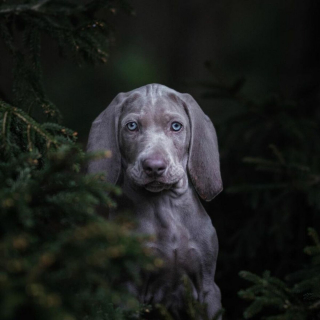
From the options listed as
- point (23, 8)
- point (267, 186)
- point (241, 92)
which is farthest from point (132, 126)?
point (241, 92)

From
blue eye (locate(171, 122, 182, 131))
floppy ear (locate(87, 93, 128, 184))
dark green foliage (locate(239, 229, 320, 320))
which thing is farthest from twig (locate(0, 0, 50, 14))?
dark green foliage (locate(239, 229, 320, 320))

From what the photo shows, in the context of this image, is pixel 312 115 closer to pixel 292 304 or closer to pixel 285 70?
pixel 292 304

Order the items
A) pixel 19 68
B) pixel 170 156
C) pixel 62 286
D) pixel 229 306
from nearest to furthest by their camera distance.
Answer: pixel 62 286 → pixel 170 156 → pixel 19 68 → pixel 229 306

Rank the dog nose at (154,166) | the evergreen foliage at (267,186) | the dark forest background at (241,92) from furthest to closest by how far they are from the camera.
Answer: the dark forest background at (241,92), the evergreen foliage at (267,186), the dog nose at (154,166)

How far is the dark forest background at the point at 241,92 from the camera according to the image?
4.48 m

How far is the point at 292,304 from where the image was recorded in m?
2.51

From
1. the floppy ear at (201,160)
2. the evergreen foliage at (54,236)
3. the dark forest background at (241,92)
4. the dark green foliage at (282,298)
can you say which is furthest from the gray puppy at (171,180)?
the dark forest background at (241,92)

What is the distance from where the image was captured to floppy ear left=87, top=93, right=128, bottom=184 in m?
2.95

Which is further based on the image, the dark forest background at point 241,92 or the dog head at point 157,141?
the dark forest background at point 241,92

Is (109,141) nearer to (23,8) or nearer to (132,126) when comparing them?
(132,126)

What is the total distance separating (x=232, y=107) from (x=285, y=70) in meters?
3.55

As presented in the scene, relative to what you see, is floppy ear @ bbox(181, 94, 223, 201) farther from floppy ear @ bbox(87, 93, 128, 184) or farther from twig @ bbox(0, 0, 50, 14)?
twig @ bbox(0, 0, 50, 14)

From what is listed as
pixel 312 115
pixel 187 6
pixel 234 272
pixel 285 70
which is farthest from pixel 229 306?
pixel 187 6

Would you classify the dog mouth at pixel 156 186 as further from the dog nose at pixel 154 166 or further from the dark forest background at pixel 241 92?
the dark forest background at pixel 241 92
